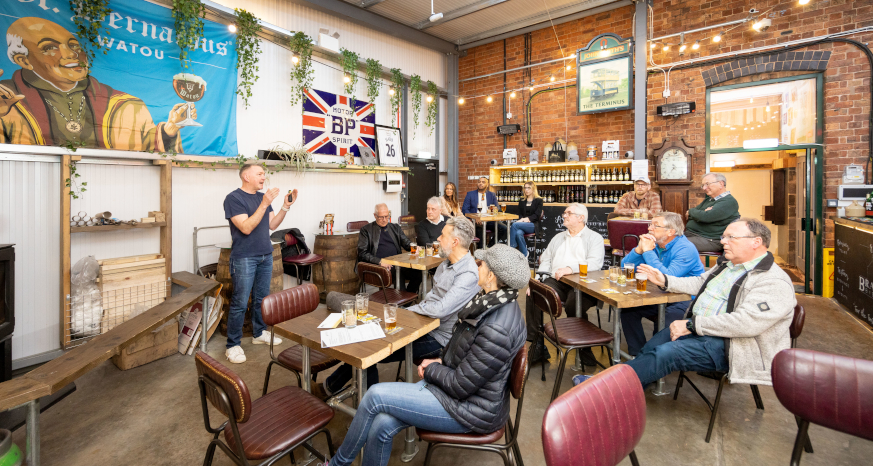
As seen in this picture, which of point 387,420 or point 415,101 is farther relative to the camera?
point 415,101

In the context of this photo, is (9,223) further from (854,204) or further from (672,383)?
(854,204)

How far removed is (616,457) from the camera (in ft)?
4.46

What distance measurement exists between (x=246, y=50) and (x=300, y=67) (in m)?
0.84

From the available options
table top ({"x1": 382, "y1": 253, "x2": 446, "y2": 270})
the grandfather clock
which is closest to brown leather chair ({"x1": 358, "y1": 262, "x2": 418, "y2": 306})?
table top ({"x1": 382, "y1": 253, "x2": 446, "y2": 270})

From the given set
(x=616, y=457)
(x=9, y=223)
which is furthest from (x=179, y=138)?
(x=616, y=457)

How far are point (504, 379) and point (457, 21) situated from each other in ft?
24.0

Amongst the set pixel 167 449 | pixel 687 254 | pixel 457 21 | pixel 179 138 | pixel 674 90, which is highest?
pixel 457 21

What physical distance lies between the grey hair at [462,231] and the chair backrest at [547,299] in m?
0.61

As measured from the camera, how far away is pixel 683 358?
97.0 inches

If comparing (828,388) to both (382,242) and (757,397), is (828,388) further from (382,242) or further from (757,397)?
(382,242)

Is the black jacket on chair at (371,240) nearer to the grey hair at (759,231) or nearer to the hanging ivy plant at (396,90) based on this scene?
the hanging ivy plant at (396,90)

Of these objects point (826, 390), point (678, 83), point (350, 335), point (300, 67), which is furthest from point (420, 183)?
point (826, 390)

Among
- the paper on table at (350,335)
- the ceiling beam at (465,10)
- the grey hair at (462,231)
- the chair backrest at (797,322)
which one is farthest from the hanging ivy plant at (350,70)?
the chair backrest at (797,322)

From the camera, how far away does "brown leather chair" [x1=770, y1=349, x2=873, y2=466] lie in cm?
150
